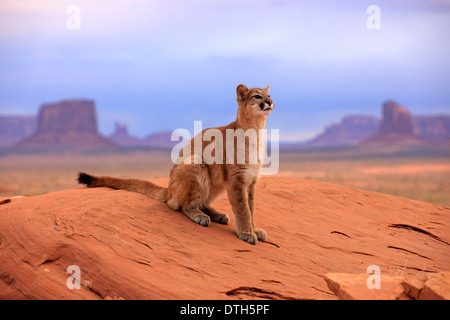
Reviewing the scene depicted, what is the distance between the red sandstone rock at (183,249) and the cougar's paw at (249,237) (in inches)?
3.2

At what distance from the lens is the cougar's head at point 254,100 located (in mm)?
6781

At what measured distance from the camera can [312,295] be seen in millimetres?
5477

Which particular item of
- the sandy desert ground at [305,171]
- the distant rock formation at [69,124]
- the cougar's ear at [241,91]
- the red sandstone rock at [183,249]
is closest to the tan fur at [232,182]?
the cougar's ear at [241,91]

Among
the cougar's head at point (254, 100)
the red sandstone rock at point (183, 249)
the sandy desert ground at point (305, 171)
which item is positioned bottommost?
the sandy desert ground at point (305, 171)

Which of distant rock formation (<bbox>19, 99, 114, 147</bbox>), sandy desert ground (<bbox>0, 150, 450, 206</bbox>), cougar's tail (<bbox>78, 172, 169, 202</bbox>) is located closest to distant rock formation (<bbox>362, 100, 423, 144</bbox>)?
sandy desert ground (<bbox>0, 150, 450, 206</bbox>)

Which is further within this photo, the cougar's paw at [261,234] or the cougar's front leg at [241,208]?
the cougar's paw at [261,234]

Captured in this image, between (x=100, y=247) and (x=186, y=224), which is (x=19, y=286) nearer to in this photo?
(x=100, y=247)

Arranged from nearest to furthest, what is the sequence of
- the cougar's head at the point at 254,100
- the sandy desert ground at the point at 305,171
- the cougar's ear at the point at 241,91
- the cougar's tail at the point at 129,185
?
the cougar's head at the point at 254,100, the cougar's ear at the point at 241,91, the cougar's tail at the point at 129,185, the sandy desert ground at the point at 305,171

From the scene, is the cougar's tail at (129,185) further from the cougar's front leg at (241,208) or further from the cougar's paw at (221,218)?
the cougar's front leg at (241,208)

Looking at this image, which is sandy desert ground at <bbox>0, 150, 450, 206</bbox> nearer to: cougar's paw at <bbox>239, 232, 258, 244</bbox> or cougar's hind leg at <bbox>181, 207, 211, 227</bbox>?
cougar's paw at <bbox>239, 232, 258, 244</bbox>

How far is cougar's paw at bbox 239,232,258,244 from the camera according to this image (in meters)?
6.61

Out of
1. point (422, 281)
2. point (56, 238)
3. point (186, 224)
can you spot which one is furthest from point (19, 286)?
point (422, 281)

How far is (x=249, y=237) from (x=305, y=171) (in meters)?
42.3
